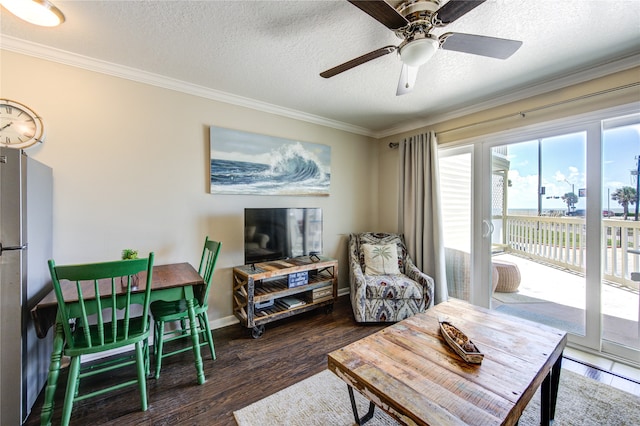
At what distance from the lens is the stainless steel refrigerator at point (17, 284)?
138 centimetres

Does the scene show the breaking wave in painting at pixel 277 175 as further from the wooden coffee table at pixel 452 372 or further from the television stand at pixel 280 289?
the wooden coffee table at pixel 452 372

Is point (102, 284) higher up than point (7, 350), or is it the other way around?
point (102, 284)

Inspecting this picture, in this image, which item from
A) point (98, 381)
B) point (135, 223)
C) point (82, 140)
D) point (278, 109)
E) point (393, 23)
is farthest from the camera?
point (278, 109)

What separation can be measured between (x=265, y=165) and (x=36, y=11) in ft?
6.20

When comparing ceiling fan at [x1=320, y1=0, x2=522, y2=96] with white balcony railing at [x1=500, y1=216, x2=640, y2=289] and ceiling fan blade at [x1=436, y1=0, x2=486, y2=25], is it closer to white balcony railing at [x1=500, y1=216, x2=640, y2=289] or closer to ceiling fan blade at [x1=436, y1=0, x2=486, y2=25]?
ceiling fan blade at [x1=436, y1=0, x2=486, y2=25]

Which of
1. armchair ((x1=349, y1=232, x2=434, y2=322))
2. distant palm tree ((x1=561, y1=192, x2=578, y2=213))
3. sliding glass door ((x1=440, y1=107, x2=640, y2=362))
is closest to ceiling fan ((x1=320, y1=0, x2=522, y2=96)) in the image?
sliding glass door ((x1=440, y1=107, x2=640, y2=362))

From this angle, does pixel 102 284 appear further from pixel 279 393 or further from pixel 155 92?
pixel 155 92

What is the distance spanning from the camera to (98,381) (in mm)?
1859

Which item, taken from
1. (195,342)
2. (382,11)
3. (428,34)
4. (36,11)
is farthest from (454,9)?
(195,342)

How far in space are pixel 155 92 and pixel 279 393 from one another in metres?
2.76

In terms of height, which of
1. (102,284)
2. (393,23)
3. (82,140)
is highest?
(393,23)

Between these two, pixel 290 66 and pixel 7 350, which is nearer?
pixel 7 350

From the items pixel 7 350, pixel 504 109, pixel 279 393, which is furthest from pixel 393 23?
pixel 7 350

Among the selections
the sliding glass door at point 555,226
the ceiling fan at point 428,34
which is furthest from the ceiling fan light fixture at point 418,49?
the sliding glass door at point 555,226
